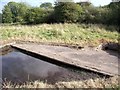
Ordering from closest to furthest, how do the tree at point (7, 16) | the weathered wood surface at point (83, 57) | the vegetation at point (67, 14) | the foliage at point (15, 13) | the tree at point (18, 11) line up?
the weathered wood surface at point (83, 57) < the vegetation at point (67, 14) < the tree at point (7, 16) < the foliage at point (15, 13) < the tree at point (18, 11)

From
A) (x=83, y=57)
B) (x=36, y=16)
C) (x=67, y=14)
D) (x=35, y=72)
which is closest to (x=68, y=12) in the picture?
(x=67, y=14)

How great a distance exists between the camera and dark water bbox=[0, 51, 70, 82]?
680 centimetres

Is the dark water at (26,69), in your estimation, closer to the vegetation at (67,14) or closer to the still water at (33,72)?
the still water at (33,72)

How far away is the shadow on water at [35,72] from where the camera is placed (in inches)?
264

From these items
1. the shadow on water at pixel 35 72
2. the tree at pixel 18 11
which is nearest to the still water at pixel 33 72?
the shadow on water at pixel 35 72

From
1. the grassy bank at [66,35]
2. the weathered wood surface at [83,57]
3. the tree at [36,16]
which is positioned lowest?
the weathered wood surface at [83,57]

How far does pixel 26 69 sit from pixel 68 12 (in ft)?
36.4

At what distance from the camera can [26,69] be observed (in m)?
7.60

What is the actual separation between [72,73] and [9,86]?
2191 mm

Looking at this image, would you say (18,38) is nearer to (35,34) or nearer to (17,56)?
(35,34)

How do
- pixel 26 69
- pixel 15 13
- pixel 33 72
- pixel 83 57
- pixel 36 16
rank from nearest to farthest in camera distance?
pixel 33 72 → pixel 26 69 → pixel 83 57 → pixel 36 16 → pixel 15 13

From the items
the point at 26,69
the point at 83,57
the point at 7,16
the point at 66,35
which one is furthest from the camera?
the point at 7,16

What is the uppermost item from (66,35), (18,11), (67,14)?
(18,11)

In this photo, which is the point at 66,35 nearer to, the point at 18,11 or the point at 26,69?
Result: the point at 26,69
